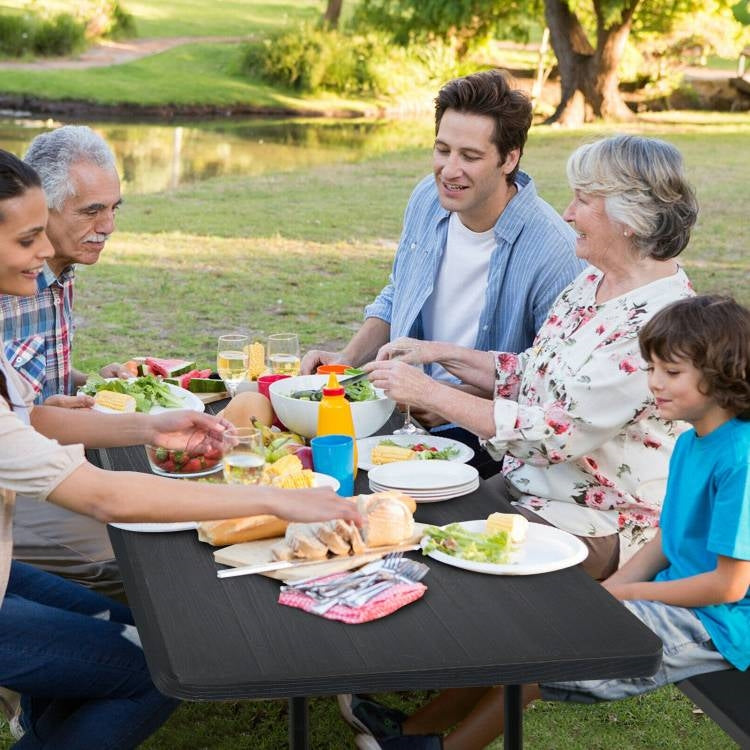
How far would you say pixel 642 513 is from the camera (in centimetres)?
341

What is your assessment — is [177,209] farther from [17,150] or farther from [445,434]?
[445,434]

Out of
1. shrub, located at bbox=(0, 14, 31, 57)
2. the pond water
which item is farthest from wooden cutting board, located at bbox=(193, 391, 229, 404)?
shrub, located at bbox=(0, 14, 31, 57)

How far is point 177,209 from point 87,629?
36.5ft

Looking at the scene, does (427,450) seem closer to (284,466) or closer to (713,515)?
(284,466)

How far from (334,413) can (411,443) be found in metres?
0.35

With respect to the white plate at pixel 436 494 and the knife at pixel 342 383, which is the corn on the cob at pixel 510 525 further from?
the knife at pixel 342 383

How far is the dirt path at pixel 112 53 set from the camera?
1207 inches

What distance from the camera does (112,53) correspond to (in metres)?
34.8

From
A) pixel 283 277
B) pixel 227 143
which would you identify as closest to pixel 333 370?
pixel 283 277

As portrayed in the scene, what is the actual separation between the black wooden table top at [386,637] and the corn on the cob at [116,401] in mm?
1071

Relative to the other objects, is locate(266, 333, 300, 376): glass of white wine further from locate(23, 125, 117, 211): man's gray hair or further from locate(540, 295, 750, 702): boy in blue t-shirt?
locate(540, 295, 750, 702): boy in blue t-shirt

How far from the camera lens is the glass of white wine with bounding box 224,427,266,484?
2.73 metres

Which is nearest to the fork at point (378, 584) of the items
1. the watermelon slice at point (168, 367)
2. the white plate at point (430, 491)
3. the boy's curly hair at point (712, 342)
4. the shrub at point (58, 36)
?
the white plate at point (430, 491)

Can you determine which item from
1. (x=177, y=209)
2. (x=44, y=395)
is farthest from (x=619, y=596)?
(x=177, y=209)
